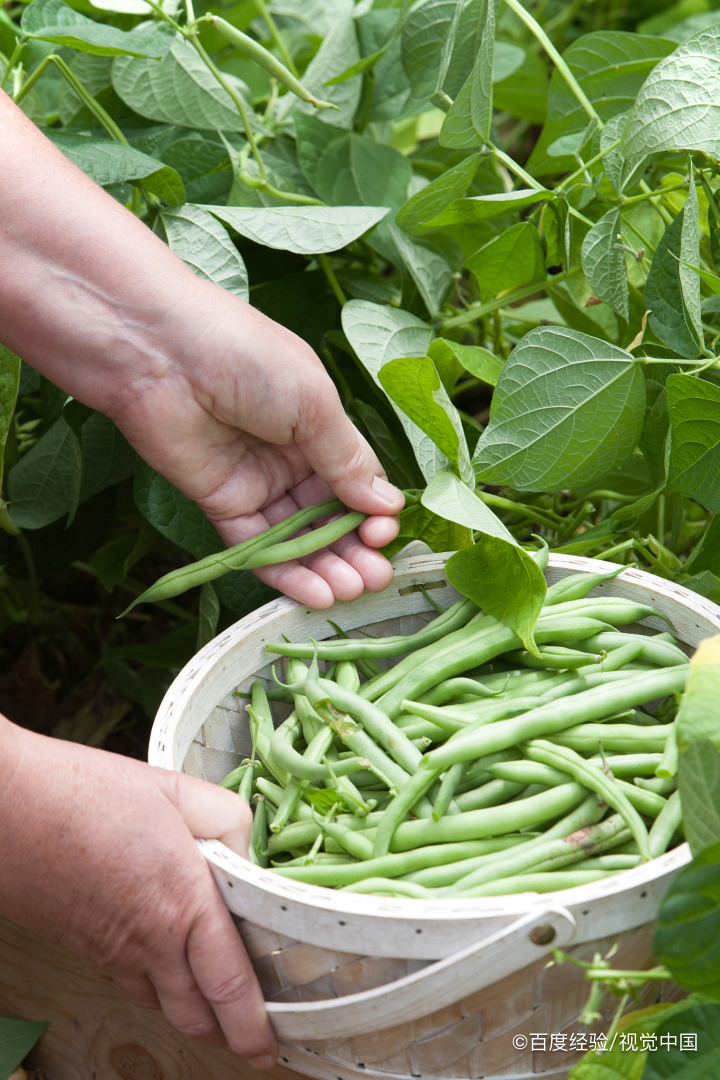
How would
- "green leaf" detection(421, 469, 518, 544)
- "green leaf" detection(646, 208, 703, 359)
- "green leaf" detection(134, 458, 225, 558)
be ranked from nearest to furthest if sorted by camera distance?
"green leaf" detection(421, 469, 518, 544)
"green leaf" detection(646, 208, 703, 359)
"green leaf" detection(134, 458, 225, 558)

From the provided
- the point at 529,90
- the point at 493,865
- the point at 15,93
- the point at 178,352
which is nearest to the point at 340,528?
the point at 178,352

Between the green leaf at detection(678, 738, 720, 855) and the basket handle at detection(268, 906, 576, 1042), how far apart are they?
89mm

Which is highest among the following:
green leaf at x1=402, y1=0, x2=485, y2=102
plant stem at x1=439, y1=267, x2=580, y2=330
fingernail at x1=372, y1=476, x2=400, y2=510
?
green leaf at x1=402, y1=0, x2=485, y2=102

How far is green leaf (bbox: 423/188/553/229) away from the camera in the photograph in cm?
83

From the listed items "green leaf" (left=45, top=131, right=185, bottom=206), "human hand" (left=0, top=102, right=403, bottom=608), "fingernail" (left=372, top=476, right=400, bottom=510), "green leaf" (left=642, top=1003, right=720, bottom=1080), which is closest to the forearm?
"human hand" (left=0, top=102, right=403, bottom=608)

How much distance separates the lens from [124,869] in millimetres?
554

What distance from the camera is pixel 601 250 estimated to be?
32.0 inches

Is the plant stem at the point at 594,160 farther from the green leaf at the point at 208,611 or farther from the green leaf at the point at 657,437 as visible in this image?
the green leaf at the point at 208,611

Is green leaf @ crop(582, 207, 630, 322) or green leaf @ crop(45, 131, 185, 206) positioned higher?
green leaf @ crop(45, 131, 185, 206)

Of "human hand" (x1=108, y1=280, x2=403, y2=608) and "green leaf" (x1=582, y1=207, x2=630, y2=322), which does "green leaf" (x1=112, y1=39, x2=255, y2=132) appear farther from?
"green leaf" (x1=582, y1=207, x2=630, y2=322)

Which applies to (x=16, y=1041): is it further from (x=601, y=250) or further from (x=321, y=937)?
(x=601, y=250)

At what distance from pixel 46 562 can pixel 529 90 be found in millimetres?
977

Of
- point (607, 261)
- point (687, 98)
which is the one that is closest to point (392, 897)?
point (607, 261)

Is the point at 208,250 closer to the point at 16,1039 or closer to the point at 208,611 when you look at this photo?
the point at 208,611
